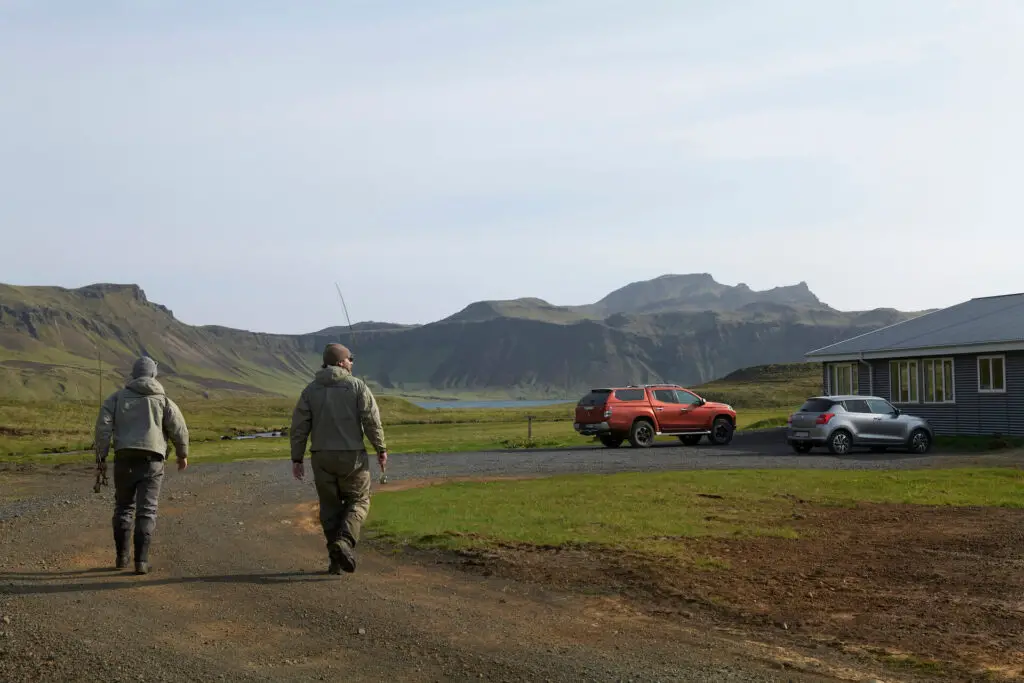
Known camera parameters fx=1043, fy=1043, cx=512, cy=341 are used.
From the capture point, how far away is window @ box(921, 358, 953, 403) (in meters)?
36.7

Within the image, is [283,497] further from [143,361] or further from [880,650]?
[880,650]

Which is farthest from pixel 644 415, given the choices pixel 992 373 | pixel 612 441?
pixel 992 373

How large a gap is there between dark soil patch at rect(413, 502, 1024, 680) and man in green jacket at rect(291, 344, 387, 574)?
1.52 metres

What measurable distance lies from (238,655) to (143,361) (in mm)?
4933

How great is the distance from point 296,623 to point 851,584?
5.38m

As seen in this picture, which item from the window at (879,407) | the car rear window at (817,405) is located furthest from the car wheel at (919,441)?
the car rear window at (817,405)

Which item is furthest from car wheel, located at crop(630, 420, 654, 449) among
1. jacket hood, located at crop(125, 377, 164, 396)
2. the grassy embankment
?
jacket hood, located at crop(125, 377, 164, 396)

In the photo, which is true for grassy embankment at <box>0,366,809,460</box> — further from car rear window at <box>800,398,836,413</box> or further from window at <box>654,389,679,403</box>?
car rear window at <box>800,398,836,413</box>

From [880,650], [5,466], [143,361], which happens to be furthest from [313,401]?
[5,466]

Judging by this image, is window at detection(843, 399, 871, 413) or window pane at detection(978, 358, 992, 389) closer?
window at detection(843, 399, 871, 413)

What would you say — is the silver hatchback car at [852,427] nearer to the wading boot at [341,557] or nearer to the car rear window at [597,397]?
the car rear window at [597,397]

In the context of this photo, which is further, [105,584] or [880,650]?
[105,584]

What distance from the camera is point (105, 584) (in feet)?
32.1

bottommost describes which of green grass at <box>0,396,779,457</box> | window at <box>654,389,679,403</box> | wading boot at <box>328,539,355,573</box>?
green grass at <box>0,396,779,457</box>
